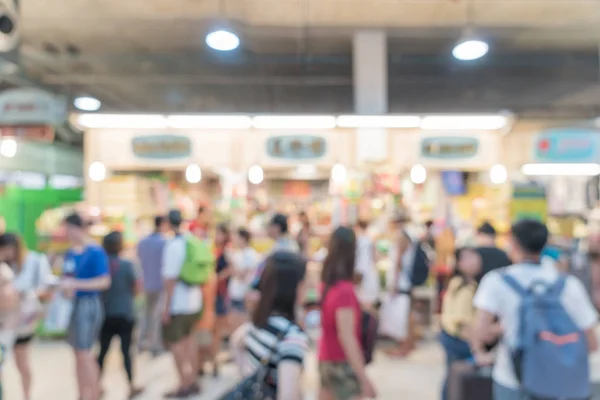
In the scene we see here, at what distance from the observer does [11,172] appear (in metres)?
12.8

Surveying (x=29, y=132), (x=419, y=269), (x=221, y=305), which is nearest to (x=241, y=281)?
(x=221, y=305)

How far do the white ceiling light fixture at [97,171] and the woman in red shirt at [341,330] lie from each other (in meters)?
4.96

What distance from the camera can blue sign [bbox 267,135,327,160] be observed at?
6773mm

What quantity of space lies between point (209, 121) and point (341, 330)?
15.3 ft

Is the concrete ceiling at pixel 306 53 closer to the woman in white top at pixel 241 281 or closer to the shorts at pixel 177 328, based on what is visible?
the woman in white top at pixel 241 281

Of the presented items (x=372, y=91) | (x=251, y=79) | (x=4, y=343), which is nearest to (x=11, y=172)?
(x=251, y=79)

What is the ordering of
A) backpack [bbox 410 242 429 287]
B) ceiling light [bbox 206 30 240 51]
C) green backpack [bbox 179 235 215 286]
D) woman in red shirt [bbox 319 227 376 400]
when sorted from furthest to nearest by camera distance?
ceiling light [bbox 206 30 240 51], backpack [bbox 410 242 429 287], green backpack [bbox 179 235 215 286], woman in red shirt [bbox 319 227 376 400]

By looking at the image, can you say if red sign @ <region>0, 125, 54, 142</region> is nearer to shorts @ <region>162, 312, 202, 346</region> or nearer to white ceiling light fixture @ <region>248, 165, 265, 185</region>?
white ceiling light fixture @ <region>248, 165, 265, 185</region>

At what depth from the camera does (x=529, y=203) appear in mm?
6641

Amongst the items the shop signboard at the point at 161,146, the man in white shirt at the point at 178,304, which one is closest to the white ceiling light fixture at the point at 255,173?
the shop signboard at the point at 161,146

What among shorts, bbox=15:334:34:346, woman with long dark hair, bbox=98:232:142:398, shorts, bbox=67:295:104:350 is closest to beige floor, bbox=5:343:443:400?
woman with long dark hair, bbox=98:232:142:398

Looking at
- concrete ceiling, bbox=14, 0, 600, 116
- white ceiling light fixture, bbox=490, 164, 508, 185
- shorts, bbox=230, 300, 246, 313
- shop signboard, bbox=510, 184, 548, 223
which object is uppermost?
concrete ceiling, bbox=14, 0, 600, 116

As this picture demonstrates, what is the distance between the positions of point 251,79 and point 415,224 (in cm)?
533

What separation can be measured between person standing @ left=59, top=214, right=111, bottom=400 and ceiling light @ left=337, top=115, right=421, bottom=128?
3.59 metres
